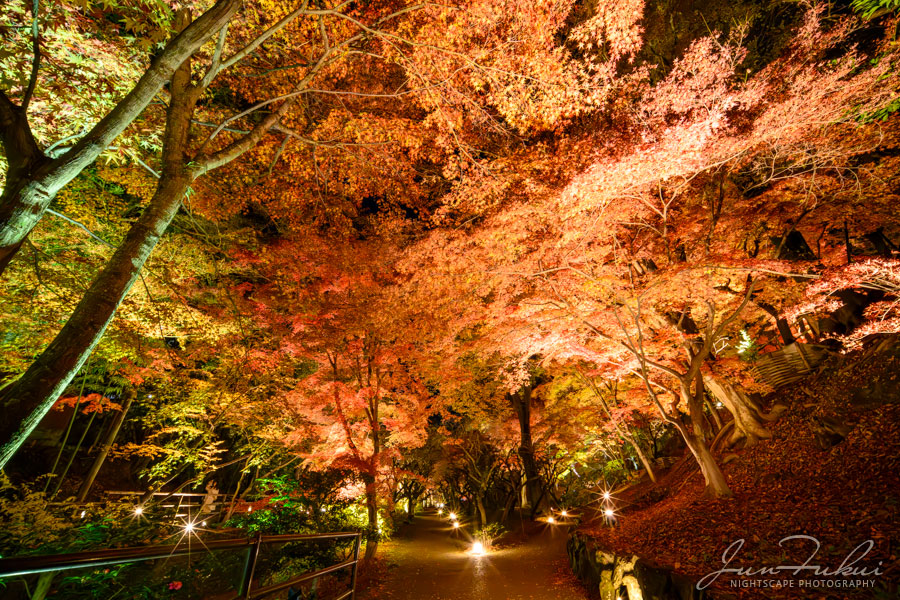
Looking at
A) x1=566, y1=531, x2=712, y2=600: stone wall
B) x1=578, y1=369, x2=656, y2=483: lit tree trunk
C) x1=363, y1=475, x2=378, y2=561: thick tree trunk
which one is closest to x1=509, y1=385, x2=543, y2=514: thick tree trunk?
x1=578, y1=369, x2=656, y2=483: lit tree trunk

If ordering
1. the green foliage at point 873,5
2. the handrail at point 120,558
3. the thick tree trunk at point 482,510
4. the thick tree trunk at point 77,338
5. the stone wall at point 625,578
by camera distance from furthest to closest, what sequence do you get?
the thick tree trunk at point 482,510 < the green foliage at point 873,5 < the stone wall at point 625,578 < the thick tree trunk at point 77,338 < the handrail at point 120,558

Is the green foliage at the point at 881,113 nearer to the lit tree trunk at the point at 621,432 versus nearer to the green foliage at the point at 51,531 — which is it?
the lit tree trunk at the point at 621,432

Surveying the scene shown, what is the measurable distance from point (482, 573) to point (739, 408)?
839 centimetres

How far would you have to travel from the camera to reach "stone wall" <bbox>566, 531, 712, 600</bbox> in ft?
15.5

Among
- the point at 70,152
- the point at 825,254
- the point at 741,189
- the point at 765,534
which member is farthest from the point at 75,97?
the point at 825,254

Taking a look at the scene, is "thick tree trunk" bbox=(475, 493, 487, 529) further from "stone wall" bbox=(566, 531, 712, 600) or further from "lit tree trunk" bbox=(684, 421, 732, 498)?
"lit tree trunk" bbox=(684, 421, 732, 498)

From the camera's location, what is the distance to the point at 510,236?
825cm

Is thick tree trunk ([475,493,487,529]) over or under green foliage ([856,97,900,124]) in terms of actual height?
under

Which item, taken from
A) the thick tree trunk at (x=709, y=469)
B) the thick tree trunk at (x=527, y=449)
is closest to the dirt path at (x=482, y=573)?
the thick tree trunk at (x=527, y=449)

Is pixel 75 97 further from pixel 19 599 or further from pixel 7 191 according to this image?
pixel 19 599
